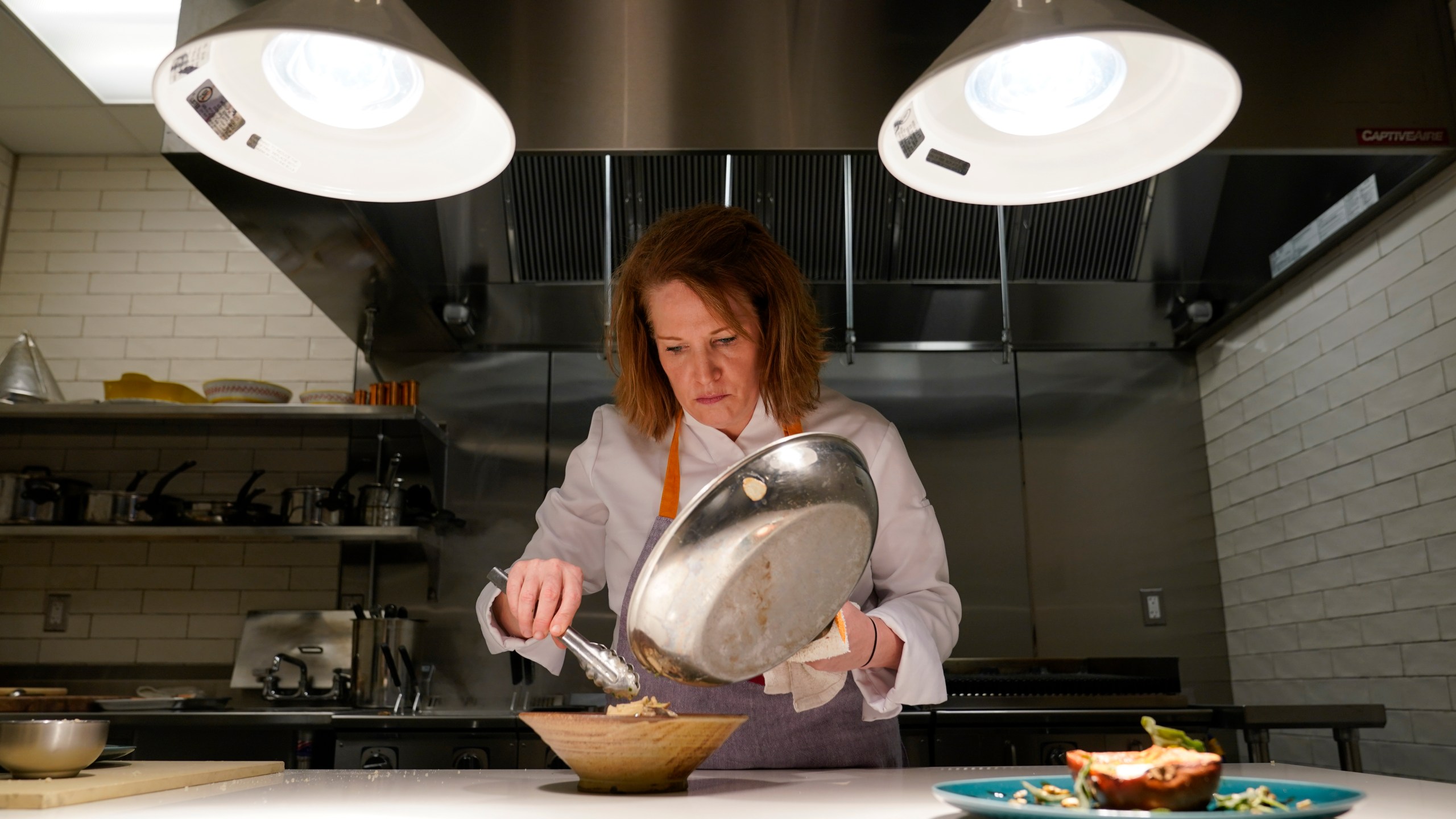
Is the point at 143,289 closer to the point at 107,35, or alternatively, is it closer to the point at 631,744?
the point at 107,35

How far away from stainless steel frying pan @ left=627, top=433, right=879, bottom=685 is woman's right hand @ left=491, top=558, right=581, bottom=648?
20 cm

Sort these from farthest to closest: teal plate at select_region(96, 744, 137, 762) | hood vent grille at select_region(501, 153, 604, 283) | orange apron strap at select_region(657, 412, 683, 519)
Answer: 1. hood vent grille at select_region(501, 153, 604, 283)
2. orange apron strap at select_region(657, 412, 683, 519)
3. teal plate at select_region(96, 744, 137, 762)

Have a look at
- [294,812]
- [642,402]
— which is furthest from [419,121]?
[294,812]

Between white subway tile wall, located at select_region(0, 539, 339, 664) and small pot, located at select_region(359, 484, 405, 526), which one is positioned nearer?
small pot, located at select_region(359, 484, 405, 526)

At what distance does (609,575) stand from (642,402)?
0.95 feet

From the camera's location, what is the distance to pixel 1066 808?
749 millimetres

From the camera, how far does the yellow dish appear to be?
345 centimetres

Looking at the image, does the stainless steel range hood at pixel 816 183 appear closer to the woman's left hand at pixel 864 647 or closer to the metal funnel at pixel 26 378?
the metal funnel at pixel 26 378

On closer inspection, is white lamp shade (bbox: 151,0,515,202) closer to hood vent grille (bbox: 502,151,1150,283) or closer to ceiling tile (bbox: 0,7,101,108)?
hood vent grille (bbox: 502,151,1150,283)

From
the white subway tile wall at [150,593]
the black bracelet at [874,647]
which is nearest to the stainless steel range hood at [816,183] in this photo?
the white subway tile wall at [150,593]

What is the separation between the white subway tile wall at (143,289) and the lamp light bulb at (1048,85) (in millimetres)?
3157

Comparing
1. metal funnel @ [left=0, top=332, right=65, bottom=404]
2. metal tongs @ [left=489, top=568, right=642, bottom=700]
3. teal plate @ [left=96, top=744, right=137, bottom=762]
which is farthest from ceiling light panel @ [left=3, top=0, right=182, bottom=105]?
metal tongs @ [left=489, top=568, right=642, bottom=700]

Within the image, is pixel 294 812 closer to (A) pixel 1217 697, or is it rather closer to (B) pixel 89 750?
(B) pixel 89 750

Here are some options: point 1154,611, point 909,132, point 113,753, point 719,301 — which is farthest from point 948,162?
point 1154,611
